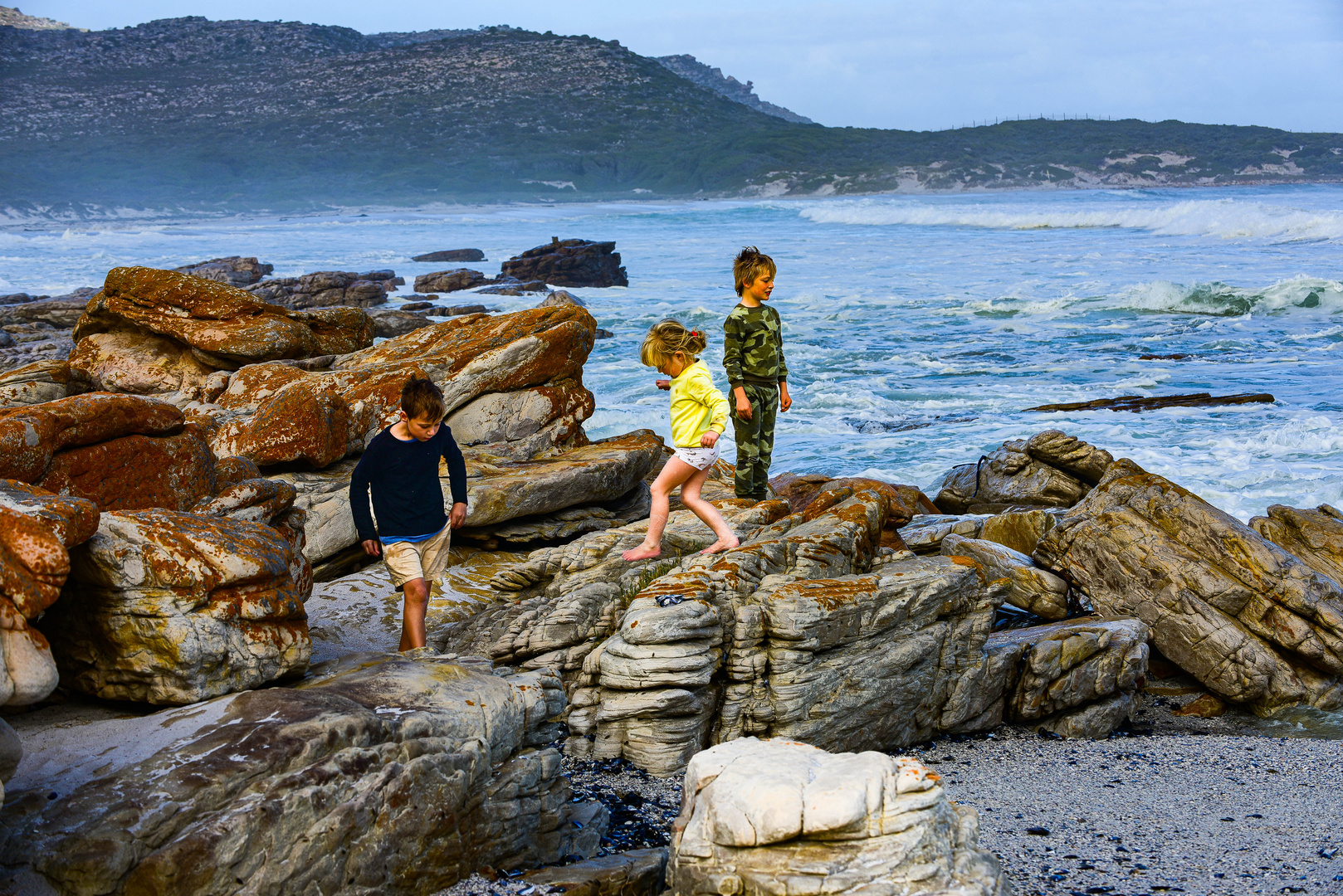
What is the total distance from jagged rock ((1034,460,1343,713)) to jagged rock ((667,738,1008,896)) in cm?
415

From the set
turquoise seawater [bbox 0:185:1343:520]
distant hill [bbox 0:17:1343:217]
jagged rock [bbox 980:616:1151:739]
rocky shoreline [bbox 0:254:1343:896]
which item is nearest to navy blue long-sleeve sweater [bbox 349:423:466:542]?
rocky shoreline [bbox 0:254:1343:896]

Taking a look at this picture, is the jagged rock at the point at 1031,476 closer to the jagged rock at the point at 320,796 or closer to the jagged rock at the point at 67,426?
the jagged rock at the point at 320,796

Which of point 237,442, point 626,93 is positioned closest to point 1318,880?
point 237,442

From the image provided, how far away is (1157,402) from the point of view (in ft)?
46.4

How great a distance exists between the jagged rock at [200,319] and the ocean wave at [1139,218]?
42.1 m

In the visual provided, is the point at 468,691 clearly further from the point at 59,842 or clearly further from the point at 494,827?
the point at 59,842

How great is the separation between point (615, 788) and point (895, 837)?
2.04 m

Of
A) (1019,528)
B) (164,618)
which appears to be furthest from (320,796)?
(1019,528)

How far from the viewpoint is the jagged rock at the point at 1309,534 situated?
24.6 feet

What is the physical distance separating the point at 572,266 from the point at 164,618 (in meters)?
30.2

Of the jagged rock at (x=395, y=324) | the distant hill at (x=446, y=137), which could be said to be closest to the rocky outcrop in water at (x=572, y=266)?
the jagged rock at (x=395, y=324)

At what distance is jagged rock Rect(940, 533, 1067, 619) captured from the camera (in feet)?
22.9

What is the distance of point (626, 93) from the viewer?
167 meters

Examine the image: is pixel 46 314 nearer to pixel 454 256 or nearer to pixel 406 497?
pixel 406 497
